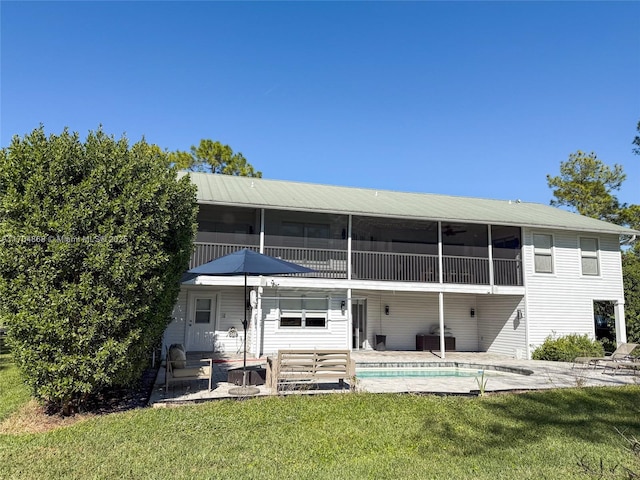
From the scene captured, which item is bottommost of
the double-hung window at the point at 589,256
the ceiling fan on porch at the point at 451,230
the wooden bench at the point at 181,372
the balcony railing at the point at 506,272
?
the wooden bench at the point at 181,372

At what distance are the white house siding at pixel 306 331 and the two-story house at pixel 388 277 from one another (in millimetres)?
37

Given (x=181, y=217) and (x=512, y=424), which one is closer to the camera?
(x=512, y=424)

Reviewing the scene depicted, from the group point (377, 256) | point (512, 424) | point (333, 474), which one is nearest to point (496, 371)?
point (377, 256)

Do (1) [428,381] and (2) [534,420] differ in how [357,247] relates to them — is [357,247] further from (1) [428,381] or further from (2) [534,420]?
(2) [534,420]

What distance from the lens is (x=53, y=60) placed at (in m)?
11.5

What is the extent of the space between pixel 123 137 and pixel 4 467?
489cm

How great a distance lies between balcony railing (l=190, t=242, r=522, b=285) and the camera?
581 inches

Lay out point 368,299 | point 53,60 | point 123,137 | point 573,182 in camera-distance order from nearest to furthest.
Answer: point 123,137, point 53,60, point 368,299, point 573,182

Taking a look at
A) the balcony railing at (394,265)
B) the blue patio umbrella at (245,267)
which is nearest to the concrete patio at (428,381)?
the blue patio umbrella at (245,267)

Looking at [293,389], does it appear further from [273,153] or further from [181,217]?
[273,153]

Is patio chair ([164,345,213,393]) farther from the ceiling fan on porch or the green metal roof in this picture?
the ceiling fan on porch

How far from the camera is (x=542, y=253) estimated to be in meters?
16.3

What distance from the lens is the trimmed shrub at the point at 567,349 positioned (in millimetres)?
14523

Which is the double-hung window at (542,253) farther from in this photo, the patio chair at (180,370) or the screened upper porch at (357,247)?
the patio chair at (180,370)
